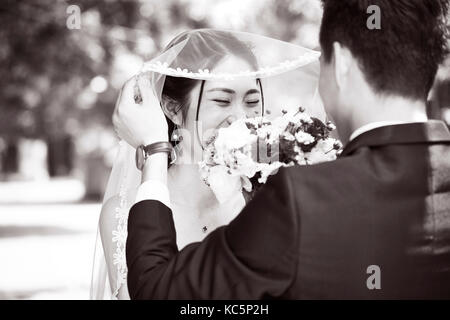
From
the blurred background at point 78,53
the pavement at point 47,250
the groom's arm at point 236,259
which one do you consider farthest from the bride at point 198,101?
the blurred background at point 78,53

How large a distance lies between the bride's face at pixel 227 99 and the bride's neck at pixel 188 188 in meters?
0.23

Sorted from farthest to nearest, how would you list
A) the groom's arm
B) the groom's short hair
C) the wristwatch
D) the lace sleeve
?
1. the lace sleeve
2. the wristwatch
3. the groom's short hair
4. the groom's arm

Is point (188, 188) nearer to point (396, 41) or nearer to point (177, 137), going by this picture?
point (177, 137)

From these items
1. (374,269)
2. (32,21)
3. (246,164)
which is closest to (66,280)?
(32,21)

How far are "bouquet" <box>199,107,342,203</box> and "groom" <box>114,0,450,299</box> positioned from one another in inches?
26.6

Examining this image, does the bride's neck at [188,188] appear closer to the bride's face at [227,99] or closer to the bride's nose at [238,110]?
the bride's face at [227,99]

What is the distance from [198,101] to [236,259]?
177cm

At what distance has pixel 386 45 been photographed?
1859 millimetres

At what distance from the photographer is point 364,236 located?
1.81 meters

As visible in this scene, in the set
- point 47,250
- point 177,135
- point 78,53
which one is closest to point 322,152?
point 177,135

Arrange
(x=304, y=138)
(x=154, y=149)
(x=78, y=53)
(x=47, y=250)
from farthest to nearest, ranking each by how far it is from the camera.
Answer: (x=47, y=250) < (x=78, y=53) < (x=304, y=138) < (x=154, y=149)

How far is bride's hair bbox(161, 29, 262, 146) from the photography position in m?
3.26

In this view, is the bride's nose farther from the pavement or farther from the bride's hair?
the pavement

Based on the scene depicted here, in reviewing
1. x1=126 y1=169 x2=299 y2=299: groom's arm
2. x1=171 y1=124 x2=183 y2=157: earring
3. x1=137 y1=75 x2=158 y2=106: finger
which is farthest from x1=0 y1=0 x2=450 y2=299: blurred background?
x1=126 y1=169 x2=299 y2=299: groom's arm
